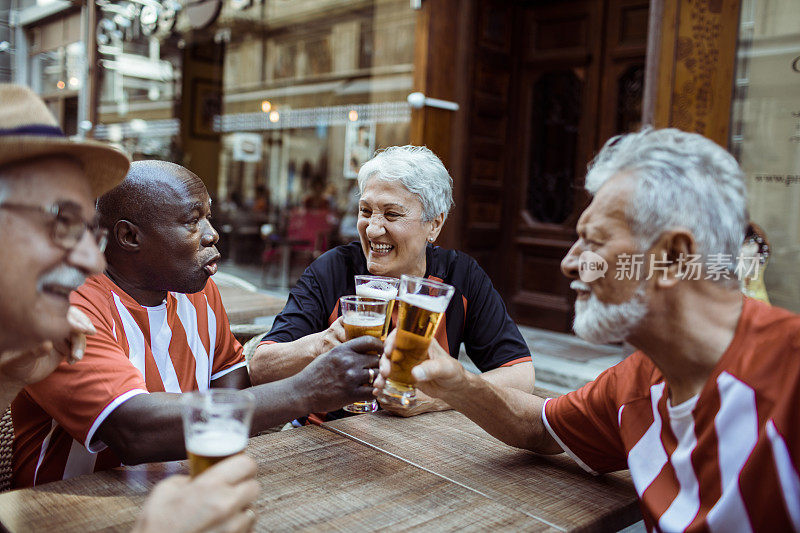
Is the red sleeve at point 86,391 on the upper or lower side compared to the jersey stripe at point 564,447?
upper

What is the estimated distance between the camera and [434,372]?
158 centimetres

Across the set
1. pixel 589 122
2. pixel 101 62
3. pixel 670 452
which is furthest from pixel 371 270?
pixel 101 62

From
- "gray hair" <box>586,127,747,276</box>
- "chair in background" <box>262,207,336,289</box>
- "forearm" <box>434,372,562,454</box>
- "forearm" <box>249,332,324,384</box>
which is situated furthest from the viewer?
"chair in background" <box>262,207,336,289</box>

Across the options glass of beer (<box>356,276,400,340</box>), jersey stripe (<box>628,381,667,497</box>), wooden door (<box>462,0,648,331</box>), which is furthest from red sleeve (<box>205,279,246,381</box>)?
wooden door (<box>462,0,648,331</box>)

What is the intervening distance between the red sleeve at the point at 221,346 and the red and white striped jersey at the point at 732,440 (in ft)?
4.45

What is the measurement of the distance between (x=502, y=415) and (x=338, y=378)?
47 cm

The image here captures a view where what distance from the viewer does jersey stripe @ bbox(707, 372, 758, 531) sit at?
4.19ft

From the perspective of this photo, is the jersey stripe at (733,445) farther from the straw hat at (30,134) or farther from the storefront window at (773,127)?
the storefront window at (773,127)

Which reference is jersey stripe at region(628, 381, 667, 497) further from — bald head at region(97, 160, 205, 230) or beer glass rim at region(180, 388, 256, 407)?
bald head at region(97, 160, 205, 230)

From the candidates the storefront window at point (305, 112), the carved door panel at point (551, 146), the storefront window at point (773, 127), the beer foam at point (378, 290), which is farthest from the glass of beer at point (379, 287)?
the storefront window at point (305, 112)

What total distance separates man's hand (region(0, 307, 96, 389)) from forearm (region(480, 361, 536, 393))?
1.31m

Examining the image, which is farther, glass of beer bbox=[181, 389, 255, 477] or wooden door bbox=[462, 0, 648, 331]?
wooden door bbox=[462, 0, 648, 331]

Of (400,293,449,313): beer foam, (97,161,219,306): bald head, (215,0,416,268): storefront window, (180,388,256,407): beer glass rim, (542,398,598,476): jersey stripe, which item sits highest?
(215,0,416,268): storefront window

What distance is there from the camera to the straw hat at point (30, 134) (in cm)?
111
